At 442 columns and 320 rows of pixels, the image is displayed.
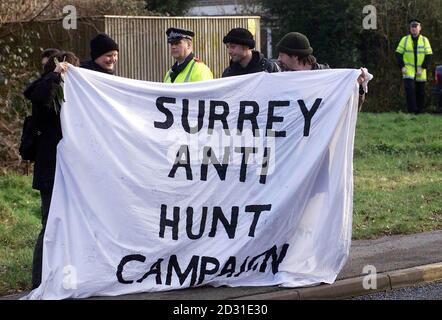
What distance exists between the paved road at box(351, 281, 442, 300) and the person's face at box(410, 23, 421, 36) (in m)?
11.7

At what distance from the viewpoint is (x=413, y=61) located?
19281mm

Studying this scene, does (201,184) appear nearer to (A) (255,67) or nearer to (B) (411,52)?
(A) (255,67)

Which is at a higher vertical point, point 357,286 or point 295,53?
point 295,53

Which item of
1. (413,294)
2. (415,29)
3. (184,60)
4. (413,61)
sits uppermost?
(415,29)

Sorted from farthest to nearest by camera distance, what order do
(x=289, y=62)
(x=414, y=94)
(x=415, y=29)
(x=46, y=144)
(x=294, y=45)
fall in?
(x=414, y=94)
(x=415, y=29)
(x=289, y=62)
(x=294, y=45)
(x=46, y=144)

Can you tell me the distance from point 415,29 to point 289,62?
37.4 ft

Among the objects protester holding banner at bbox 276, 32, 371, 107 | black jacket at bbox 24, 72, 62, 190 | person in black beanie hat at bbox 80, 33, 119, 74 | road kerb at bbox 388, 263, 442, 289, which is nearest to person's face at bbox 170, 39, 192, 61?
person in black beanie hat at bbox 80, 33, 119, 74

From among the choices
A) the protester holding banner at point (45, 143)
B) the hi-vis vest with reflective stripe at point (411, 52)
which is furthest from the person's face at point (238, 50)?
the hi-vis vest with reflective stripe at point (411, 52)

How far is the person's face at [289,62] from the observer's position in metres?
8.31

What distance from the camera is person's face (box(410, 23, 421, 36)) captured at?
1903 centimetres

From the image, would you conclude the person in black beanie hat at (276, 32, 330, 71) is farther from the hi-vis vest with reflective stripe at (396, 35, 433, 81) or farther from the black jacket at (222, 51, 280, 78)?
the hi-vis vest with reflective stripe at (396, 35, 433, 81)

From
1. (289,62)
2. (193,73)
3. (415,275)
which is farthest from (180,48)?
(415,275)

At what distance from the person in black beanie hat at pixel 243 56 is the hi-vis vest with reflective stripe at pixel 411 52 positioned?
11039 millimetres
